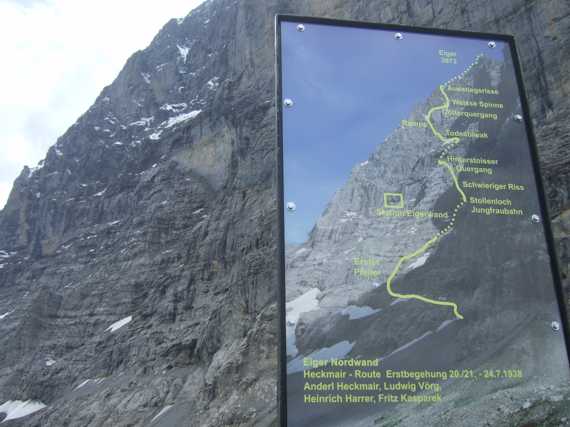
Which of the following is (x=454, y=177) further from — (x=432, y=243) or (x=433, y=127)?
(x=432, y=243)

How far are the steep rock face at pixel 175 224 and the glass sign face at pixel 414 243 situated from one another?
2124 centimetres

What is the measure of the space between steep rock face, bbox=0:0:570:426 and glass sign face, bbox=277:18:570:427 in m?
21.2

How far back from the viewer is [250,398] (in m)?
32.8

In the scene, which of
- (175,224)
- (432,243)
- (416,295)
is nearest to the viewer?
(416,295)

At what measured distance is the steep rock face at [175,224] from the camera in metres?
35.2

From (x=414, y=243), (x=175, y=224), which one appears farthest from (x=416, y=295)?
(x=175, y=224)

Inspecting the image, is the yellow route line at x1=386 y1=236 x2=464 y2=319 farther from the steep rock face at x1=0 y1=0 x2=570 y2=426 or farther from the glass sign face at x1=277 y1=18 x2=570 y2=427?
the steep rock face at x1=0 y1=0 x2=570 y2=426

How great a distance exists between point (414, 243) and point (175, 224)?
2225 inches

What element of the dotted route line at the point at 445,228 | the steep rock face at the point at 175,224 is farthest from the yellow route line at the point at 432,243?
the steep rock face at the point at 175,224

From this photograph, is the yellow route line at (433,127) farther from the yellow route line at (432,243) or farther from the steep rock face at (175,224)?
the steep rock face at (175,224)

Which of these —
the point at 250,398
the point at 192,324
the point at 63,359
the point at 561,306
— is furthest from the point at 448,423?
the point at 63,359

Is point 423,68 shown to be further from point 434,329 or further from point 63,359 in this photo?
point 63,359

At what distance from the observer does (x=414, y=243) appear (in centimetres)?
440

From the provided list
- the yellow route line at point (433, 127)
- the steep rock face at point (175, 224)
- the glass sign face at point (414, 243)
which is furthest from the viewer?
the steep rock face at point (175, 224)
